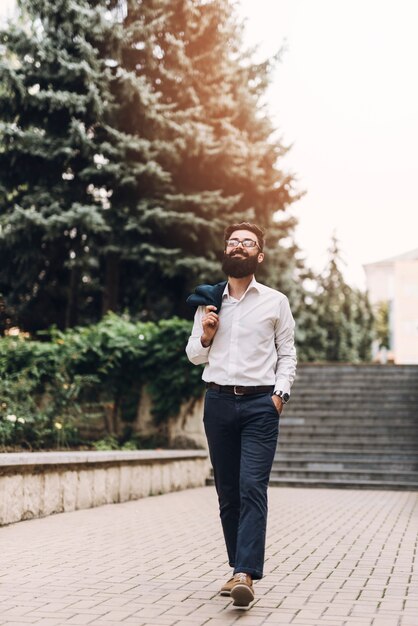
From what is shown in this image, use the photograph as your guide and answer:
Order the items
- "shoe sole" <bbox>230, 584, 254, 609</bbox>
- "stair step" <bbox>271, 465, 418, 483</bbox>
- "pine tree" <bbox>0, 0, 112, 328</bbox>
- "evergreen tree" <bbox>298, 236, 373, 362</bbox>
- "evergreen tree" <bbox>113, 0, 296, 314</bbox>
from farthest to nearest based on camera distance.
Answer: "evergreen tree" <bbox>298, 236, 373, 362</bbox>
"evergreen tree" <bbox>113, 0, 296, 314</bbox>
"pine tree" <bbox>0, 0, 112, 328</bbox>
"stair step" <bbox>271, 465, 418, 483</bbox>
"shoe sole" <bbox>230, 584, 254, 609</bbox>

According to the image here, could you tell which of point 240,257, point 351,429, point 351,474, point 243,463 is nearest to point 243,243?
point 240,257

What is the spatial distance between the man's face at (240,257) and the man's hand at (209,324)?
0.24 m

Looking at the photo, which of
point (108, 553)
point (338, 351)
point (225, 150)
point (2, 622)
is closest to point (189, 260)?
point (225, 150)

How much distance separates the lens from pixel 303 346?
1093 inches

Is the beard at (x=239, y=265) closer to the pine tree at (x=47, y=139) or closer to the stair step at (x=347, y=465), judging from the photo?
the stair step at (x=347, y=465)

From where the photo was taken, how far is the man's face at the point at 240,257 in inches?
211

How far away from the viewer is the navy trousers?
5082 mm

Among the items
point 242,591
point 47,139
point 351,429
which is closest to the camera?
point 242,591

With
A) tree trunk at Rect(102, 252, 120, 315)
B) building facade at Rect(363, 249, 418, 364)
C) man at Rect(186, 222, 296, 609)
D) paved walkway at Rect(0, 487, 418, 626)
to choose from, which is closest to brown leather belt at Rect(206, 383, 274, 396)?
man at Rect(186, 222, 296, 609)

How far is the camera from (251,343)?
5.36 m

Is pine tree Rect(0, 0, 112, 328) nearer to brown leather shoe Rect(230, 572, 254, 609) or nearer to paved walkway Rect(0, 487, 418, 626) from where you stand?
paved walkway Rect(0, 487, 418, 626)

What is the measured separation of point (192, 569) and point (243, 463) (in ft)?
5.20

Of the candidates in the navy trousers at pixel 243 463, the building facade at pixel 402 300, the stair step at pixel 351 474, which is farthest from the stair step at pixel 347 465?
the building facade at pixel 402 300

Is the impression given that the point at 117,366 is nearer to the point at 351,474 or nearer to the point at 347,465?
the point at 351,474
